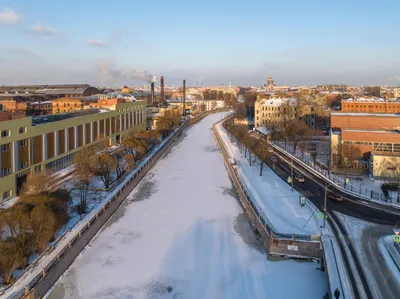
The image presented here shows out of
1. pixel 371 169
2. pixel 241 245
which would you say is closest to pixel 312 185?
pixel 371 169

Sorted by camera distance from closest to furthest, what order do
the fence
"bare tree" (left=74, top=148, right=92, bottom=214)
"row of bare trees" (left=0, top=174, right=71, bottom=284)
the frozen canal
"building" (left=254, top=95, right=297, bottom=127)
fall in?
"row of bare trees" (left=0, top=174, right=71, bottom=284), the frozen canal, "bare tree" (left=74, top=148, right=92, bottom=214), the fence, "building" (left=254, top=95, right=297, bottom=127)

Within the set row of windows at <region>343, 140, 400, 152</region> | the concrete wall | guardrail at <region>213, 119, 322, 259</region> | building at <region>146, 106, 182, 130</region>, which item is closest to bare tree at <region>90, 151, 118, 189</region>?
the concrete wall

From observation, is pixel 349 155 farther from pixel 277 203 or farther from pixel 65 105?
pixel 65 105

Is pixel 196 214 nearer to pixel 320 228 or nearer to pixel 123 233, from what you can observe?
pixel 123 233

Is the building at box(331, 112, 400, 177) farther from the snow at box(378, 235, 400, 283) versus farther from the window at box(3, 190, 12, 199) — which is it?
the window at box(3, 190, 12, 199)

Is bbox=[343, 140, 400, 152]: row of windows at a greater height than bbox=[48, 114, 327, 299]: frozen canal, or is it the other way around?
bbox=[343, 140, 400, 152]: row of windows

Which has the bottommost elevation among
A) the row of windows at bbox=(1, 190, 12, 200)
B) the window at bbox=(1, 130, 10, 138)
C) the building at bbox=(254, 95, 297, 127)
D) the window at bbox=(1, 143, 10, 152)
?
the row of windows at bbox=(1, 190, 12, 200)

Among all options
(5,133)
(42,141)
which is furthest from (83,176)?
(42,141)
